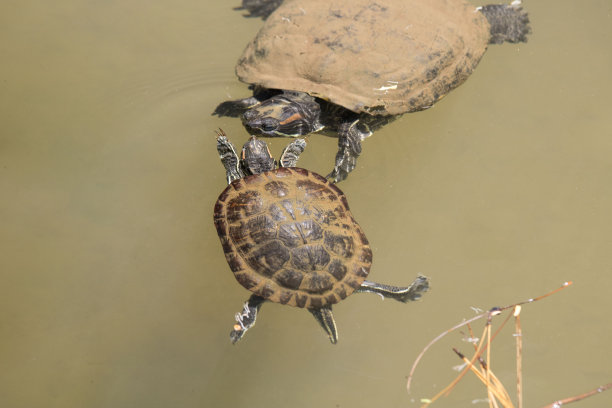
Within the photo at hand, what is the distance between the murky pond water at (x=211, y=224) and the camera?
314cm

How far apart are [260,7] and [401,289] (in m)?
2.96

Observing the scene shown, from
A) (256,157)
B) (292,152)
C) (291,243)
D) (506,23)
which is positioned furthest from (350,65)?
(506,23)

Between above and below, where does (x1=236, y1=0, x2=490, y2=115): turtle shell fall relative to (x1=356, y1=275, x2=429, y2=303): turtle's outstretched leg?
above

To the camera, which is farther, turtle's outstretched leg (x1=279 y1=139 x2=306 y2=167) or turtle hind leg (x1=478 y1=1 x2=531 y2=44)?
turtle hind leg (x1=478 y1=1 x2=531 y2=44)

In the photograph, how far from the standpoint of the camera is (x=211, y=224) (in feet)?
11.7

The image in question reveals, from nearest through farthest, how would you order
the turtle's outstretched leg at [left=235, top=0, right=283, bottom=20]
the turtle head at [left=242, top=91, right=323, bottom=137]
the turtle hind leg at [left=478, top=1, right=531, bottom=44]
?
the turtle head at [left=242, top=91, right=323, bottom=137], the turtle hind leg at [left=478, top=1, right=531, bottom=44], the turtle's outstretched leg at [left=235, top=0, right=283, bottom=20]

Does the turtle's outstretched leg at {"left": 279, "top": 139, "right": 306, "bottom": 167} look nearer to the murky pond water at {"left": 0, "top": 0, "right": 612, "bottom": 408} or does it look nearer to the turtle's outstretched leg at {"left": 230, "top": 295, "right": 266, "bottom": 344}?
the murky pond water at {"left": 0, "top": 0, "right": 612, "bottom": 408}

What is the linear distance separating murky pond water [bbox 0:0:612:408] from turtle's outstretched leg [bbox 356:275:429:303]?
99 millimetres

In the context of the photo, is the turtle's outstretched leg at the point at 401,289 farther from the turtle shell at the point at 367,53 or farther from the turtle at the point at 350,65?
the turtle shell at the point at 367,53

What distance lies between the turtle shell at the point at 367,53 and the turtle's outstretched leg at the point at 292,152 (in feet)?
1.30

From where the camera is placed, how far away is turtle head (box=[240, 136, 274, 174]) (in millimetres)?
3514

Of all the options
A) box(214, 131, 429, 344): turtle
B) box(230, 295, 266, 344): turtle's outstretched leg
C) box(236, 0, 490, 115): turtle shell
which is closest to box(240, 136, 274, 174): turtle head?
box(214, 131, 429, 344): turtle

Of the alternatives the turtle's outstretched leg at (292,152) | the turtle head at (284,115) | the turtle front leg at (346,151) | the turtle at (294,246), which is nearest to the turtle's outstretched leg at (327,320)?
the turtle at (294,246)

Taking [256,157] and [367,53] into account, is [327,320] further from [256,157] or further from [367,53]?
[367,53]
